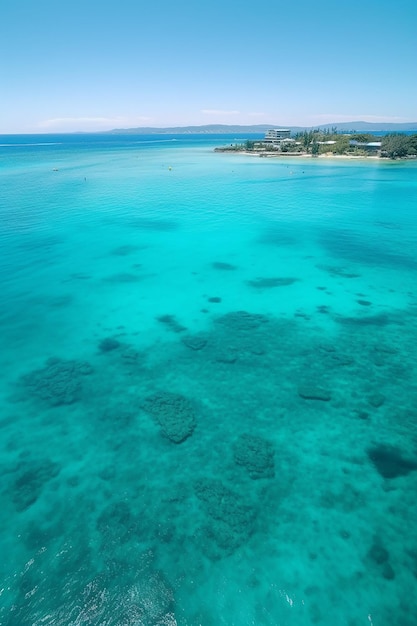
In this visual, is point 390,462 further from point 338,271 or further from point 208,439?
point 338,271

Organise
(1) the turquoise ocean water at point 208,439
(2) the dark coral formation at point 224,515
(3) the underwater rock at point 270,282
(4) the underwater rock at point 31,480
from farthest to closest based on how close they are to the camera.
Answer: (3) the underwater rock at point 270,282 < (4) the underwater rock at point 31,480 < (2) the dark coral formation at point 224,515 < (1) the turquoise ocean water at point 208,439

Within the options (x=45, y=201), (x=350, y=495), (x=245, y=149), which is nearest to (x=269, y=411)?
(x=350, y=495)

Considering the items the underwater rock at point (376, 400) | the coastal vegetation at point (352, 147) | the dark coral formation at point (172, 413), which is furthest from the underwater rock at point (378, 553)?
the coastal vegetation at point (352, 147)

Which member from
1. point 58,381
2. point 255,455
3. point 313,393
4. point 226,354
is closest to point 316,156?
point 226,354

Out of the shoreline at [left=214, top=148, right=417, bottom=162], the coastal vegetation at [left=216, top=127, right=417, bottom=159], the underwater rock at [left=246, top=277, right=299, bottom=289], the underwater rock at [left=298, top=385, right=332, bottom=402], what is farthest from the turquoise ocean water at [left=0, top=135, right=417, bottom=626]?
the coastal vegetation at [left=216, top=127, right=417, bottom=159]

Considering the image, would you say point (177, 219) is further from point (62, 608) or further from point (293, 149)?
point (293, 149)

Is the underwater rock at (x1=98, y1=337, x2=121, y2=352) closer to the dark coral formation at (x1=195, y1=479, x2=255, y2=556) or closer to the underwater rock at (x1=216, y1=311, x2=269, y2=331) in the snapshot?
the underwater rock at (x1=216, y1=311, x2=269, y2=331)

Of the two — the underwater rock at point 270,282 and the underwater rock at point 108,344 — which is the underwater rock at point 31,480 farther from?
the underwater rock at point 270,282
